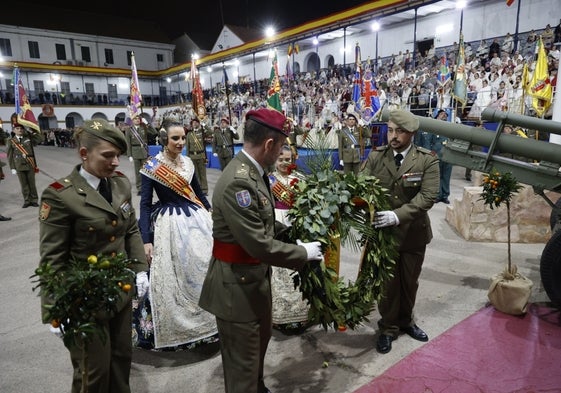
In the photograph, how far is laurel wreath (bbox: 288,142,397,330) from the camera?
2.25m

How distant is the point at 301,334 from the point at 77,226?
2219mm

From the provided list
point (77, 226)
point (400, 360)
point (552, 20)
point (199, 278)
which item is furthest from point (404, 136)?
point (552, 20)

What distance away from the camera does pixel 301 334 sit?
337cm

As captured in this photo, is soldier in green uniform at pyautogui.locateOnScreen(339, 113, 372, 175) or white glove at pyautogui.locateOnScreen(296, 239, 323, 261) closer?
white glove at pyautogui.locateOnScreen(296, 239, 323, 261)

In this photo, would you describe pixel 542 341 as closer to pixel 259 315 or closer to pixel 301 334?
pixel 301 334

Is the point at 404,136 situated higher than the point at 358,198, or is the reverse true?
the point at 404,136

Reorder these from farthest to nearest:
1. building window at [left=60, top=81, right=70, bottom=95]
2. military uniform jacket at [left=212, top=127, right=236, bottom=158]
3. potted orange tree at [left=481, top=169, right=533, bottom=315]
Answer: building window at [left=60, top=81, right=70, bottom=95]
military uniform jacket at [left=212, top=127, right=236, bottom=158]
potted orange tree at [left=481, top=169, right=533, bottom=315]

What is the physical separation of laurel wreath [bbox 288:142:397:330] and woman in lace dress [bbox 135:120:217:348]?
1.05 metres

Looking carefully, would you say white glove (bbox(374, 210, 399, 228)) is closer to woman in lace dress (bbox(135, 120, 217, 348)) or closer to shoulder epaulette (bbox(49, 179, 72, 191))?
woman in lace dress (bbox(135, 120, 217, 348))

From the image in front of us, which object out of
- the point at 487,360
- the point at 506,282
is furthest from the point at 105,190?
the point at 506,282

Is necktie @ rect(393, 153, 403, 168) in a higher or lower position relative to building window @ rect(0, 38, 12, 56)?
lower

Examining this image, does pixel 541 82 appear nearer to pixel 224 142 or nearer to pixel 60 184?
pixel 224 142

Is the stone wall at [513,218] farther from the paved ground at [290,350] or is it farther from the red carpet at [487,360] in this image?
the red carpet at [487,360]

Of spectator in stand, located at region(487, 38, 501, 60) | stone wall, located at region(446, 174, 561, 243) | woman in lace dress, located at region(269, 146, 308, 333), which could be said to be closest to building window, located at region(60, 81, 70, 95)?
spectator in stand, located at region(487, 38, 501, 60)
